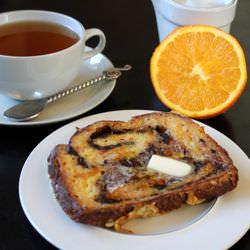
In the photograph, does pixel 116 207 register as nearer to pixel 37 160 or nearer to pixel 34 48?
pixel 37 160

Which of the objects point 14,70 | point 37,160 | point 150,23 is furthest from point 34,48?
point 150,23

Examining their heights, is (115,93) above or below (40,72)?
→ below

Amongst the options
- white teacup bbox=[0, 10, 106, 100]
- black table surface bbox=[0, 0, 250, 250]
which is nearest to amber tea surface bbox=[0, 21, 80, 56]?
white teacup bbox=[0, 10, 106, 100]

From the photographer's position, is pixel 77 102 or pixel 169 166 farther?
pixel 77 102

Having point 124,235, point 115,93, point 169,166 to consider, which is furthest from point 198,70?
point 124,235

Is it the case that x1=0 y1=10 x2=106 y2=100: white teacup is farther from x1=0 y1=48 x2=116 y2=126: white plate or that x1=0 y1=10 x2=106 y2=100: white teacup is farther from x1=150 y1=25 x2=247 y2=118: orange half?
x1=150 y1=25 x2=247 y2=118: orange half

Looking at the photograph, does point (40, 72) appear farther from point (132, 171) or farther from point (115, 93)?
point (132, 171)
